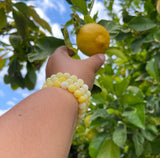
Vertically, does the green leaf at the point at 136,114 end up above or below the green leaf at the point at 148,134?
above

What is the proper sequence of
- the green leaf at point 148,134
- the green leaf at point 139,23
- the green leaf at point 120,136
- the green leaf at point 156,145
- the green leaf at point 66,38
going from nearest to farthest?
A: the green leaf at point 66,38 < the green leaf at point 139,23 < the green leaf at point 120,136 < the green leaf at point 148,134 < the green leaf at point 156,145

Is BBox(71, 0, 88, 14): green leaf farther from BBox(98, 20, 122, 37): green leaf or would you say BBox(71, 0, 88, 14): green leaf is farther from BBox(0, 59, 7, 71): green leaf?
BBox(0, 59, 7, 71): green leaf

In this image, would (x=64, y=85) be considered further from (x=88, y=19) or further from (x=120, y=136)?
(x=120, y=136)

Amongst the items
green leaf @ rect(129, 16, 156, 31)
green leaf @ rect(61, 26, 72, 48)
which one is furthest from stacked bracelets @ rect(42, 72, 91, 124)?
green leaf @ rect(129, 16, 156, 31)

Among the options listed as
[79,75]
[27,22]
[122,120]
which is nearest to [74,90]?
[79,75]

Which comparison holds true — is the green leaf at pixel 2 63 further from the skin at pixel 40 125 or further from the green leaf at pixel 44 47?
the skin at pixel 40 125

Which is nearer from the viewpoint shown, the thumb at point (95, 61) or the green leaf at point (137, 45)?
the thumb at point (95, 61)

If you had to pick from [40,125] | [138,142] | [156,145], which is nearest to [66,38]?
[40,125]

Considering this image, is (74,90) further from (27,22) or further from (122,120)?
(122,120)

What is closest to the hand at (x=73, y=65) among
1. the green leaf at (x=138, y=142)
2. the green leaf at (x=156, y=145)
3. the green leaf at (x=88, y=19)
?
the green leaf at (x=88, y=19)

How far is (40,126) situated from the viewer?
328mm

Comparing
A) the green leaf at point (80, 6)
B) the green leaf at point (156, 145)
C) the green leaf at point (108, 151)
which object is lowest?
the green leaf at point (156, 145)

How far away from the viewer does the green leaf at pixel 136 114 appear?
1004 millimetres

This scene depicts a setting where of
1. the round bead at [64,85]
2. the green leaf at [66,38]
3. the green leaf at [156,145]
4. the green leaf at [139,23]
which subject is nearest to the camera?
the round bead at [64,85]
